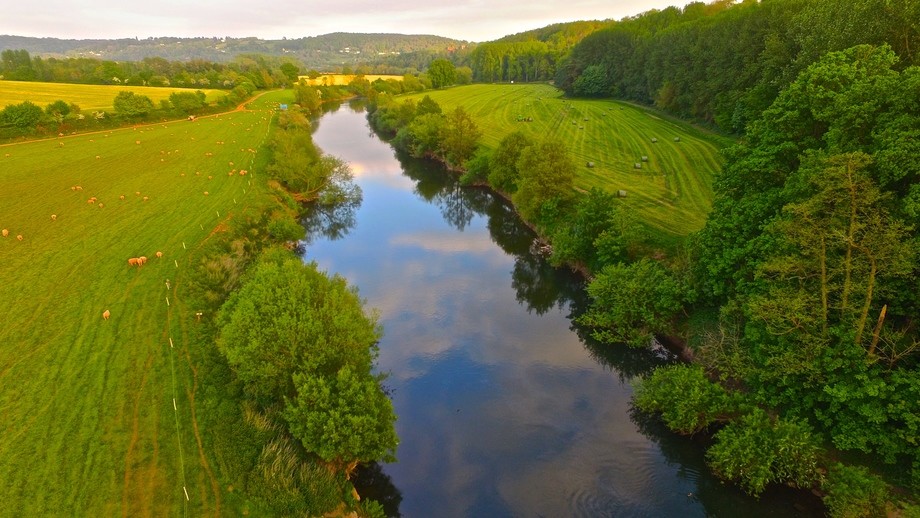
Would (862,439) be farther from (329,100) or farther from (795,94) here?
(329,100)

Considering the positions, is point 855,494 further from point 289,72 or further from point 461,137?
point 289,72

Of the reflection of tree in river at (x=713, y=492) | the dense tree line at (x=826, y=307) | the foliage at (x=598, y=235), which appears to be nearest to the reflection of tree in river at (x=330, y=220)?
the foliage at (x=598, y=235)

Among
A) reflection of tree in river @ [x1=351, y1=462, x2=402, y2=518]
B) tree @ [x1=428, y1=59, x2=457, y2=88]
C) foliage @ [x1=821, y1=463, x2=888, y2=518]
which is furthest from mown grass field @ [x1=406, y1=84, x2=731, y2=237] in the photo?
tree @ [x1=428, y1=59, x2=457, y2=88]

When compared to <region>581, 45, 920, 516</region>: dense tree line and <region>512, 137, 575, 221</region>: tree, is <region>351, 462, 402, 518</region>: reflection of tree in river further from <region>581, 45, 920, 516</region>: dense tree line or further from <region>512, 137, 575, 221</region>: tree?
<region>512, 137, 575, 221</region>: tree

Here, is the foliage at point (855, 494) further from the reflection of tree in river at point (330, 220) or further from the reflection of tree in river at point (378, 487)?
the reflection of tree in river at point (330, 220)

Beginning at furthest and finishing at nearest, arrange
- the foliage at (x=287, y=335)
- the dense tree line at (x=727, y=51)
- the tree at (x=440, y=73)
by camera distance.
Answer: the tree at (x=440, y=73) → the dense tree line at (x=727, y=51) → the foliage at (x=287, y=335)

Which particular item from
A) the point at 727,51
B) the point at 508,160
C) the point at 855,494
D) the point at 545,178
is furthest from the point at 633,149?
the point at 855,494

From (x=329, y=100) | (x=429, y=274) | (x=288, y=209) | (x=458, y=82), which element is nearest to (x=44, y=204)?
(x=288, y=209)
